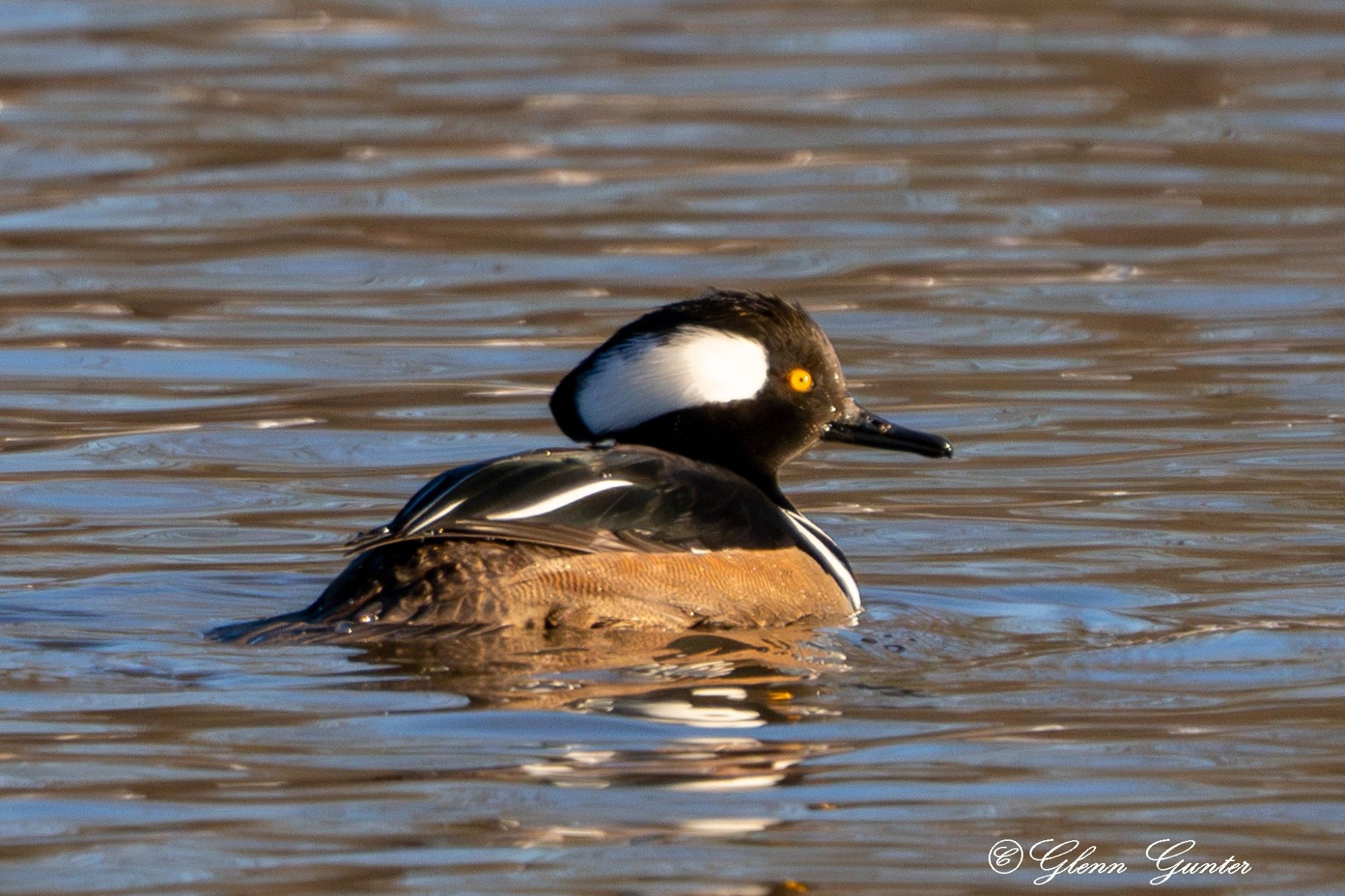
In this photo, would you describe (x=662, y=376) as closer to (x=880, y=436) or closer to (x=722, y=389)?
(x=722, y=389)

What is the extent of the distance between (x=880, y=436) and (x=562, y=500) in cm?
155

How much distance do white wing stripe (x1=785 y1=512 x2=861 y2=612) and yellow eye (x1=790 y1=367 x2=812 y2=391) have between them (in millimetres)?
405

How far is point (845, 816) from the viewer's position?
16.0ft

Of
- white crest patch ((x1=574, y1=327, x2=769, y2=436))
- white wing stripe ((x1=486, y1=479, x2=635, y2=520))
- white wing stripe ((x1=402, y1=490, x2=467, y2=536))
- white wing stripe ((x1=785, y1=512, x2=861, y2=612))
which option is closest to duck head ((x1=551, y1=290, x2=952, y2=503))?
white crest patch ((x1=574, y1=327, x2=769, y2=436))

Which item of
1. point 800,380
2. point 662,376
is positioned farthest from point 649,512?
point 800,380

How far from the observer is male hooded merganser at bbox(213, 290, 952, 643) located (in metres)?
6.14

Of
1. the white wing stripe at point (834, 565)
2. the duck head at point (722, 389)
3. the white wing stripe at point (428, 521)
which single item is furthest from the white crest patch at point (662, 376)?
the white wing stripe at point (428, 521)

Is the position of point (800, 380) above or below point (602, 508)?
above

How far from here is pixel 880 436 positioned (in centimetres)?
756

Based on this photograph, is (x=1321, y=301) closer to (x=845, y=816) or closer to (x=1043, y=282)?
(x=1043, y=282)

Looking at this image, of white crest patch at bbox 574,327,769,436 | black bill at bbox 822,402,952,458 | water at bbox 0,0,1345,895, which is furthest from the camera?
black bill at bbox 822,402,952,458

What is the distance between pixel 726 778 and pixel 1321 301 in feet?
24.2

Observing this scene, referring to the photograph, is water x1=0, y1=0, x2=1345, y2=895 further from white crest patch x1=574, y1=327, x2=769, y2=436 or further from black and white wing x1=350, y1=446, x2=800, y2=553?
white crest patch x1=574, y1=327, x2=769, y2=436

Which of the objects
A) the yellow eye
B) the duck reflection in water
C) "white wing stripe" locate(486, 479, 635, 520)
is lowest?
the duck reflection in water
